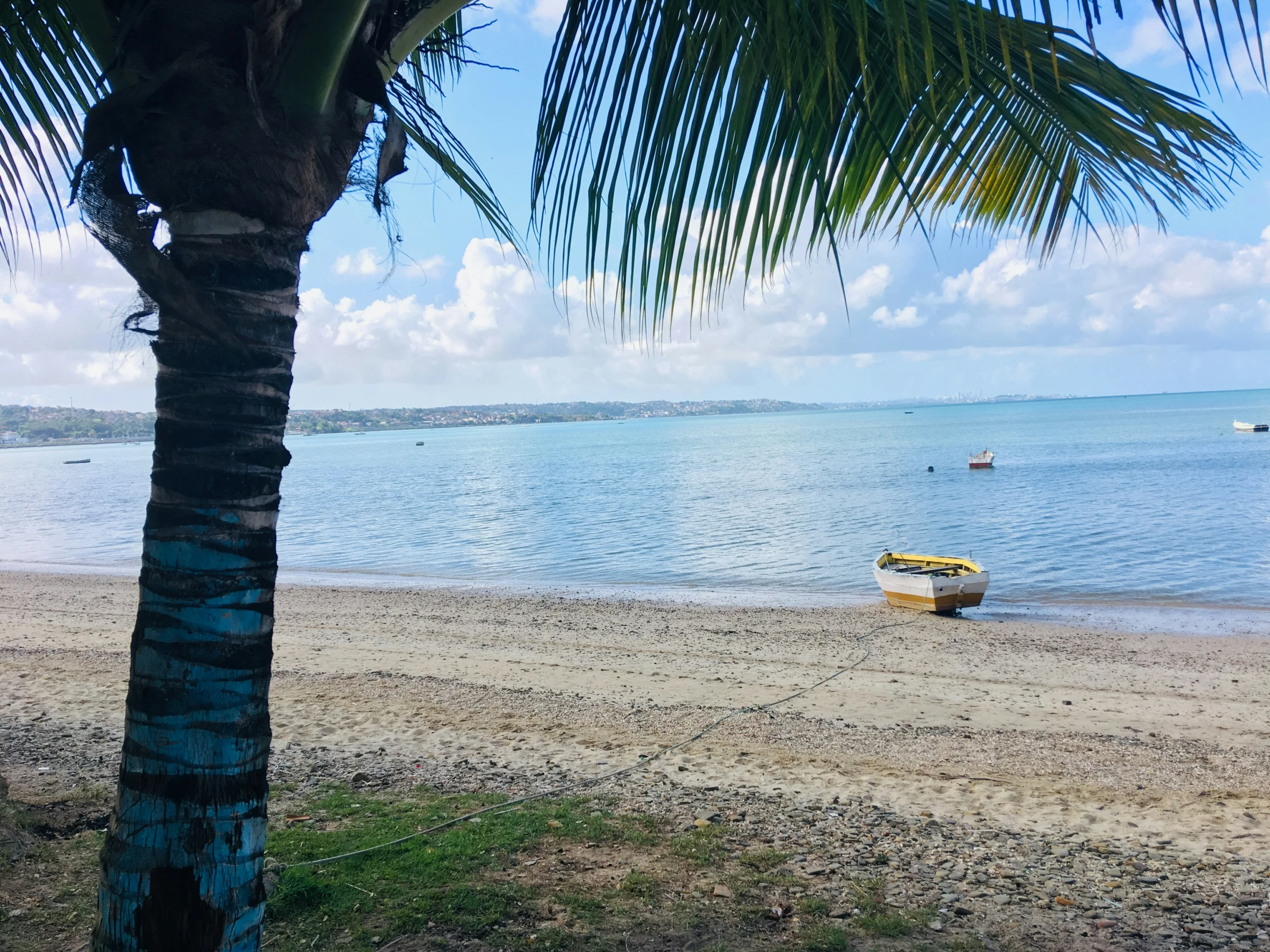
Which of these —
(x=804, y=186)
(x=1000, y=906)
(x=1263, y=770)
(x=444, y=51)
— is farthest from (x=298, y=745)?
(x=1263, y=770)

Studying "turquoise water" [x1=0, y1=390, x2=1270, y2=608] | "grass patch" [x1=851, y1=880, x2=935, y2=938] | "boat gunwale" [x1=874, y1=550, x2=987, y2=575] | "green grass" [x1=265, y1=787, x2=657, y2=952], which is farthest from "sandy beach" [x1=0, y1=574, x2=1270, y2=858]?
"turquoise water" [x1=0, y1=390, x2=1270, y2=608]

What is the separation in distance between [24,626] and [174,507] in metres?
17.2

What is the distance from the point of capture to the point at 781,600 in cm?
2188

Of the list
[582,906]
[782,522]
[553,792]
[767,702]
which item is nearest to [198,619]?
[582,906]

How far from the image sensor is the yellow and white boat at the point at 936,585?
727 inches

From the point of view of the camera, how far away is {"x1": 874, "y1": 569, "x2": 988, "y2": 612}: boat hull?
18.4m

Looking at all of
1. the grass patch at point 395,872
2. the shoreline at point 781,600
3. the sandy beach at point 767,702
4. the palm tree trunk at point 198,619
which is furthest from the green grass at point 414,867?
the shoreline at point 781,600

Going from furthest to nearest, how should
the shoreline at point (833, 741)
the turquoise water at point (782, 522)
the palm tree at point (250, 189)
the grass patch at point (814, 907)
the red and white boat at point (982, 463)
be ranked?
the red and white boat at point (982, 463)
the turquoise water at point (782, 522)
the shoreline at point (833, 741)
the grass patch at point (814, 907)
the palm tree at point (250, 189)

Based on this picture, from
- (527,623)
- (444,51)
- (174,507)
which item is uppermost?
(444,51)

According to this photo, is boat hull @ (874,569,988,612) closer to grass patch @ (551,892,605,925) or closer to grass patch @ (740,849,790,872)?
grass patch @ (740,849,790,872)

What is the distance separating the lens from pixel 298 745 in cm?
765

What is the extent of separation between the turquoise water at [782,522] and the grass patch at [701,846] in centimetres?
1764

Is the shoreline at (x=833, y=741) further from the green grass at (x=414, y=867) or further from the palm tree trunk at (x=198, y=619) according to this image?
the palm tree trunk at (x=198, y=619)

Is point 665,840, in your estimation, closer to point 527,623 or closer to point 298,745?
point 298,745
